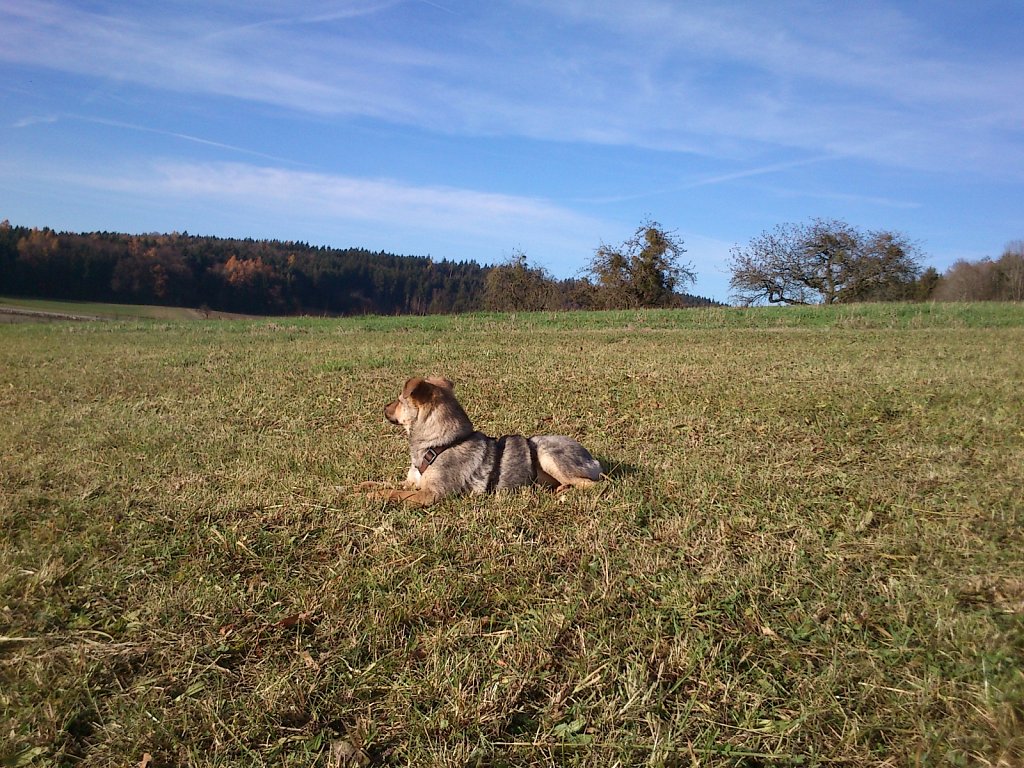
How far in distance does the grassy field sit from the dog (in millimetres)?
259

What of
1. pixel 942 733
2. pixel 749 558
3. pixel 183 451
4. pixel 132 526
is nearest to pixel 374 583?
pixel 132 526

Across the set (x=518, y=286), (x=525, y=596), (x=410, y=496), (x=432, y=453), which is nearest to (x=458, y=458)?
(x=432, y=453)

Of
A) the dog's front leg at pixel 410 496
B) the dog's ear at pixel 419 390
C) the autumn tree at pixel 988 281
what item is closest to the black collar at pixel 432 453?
the dog's front leg at pixel 410 496

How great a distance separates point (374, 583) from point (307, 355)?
46.4 ft

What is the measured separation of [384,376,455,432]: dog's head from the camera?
20.2ft

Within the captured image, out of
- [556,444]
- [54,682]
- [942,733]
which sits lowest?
[54,682]

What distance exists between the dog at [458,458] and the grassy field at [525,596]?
0.85ft

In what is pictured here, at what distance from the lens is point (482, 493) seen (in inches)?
239

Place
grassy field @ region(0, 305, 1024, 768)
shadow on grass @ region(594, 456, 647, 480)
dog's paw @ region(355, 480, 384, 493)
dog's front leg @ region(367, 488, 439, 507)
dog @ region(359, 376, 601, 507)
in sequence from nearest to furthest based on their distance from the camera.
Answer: grassy field @ region(0, 305, 1024, 768)
dog's front leg @ region(367, 488, 439, 507)
dog @ region(359, 376, 601, 507)
dog's paw @ region(355, 480, 384, 493)
shadow on grass @ region(594, 456, 647, 480)

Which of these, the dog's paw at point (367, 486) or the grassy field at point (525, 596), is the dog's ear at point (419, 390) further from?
the grassy field at point (525, 596)

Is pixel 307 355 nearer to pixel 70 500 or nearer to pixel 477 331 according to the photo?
pixel 477 331

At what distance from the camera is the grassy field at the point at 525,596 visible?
2.93 meters

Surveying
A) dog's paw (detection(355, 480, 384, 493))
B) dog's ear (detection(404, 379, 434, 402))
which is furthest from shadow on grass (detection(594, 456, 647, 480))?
dog's paw (detection(355, 480, 384, 493))

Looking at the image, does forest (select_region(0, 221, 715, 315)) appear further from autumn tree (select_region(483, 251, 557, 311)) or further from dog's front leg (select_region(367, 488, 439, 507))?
dog's front leg (select_region(367, 488, 439, 507))
